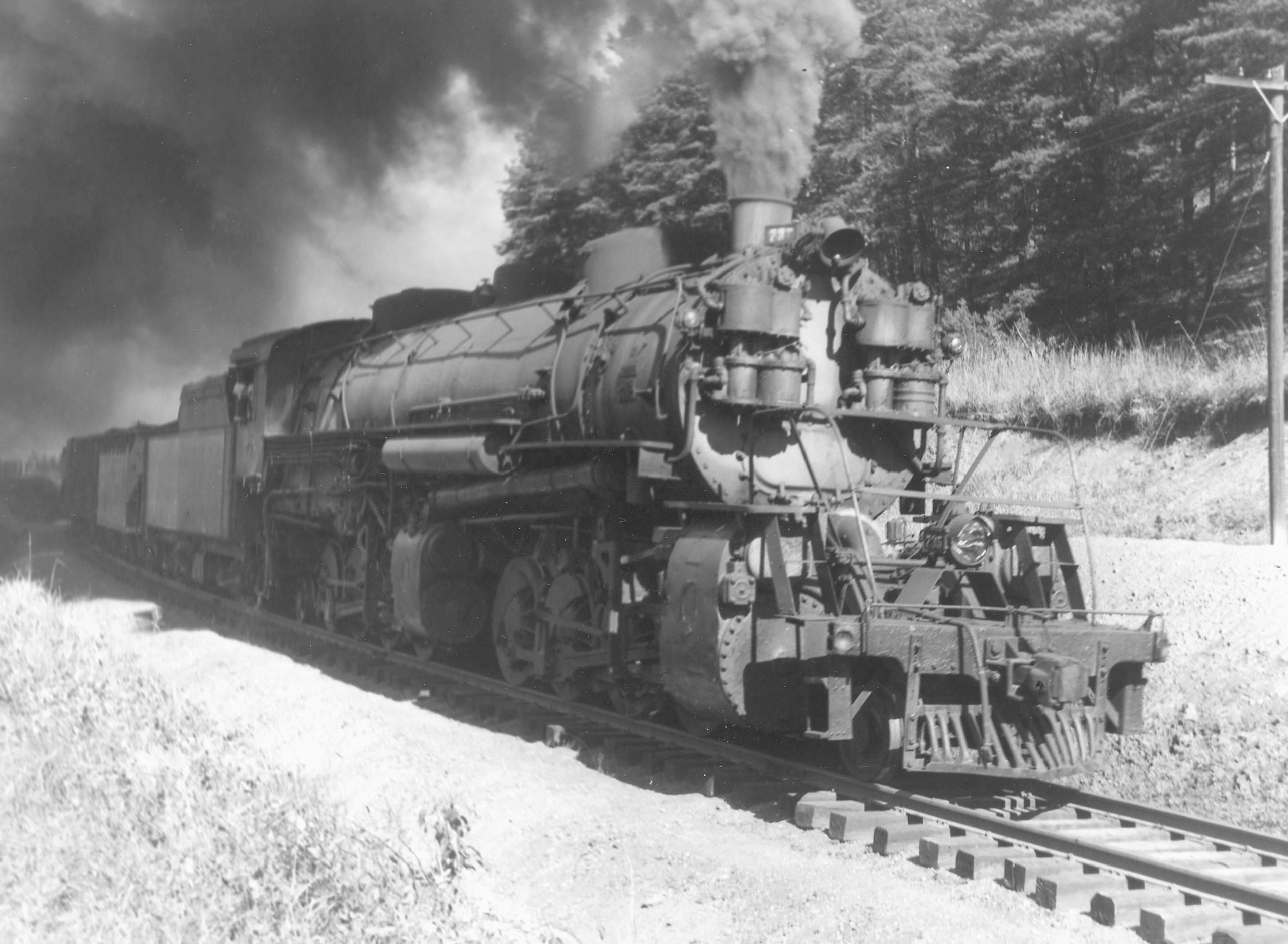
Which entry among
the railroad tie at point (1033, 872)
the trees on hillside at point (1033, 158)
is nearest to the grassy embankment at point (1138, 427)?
the trees on hillside at point (1033, 158)

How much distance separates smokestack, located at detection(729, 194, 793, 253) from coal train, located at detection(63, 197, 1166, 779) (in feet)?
0.07

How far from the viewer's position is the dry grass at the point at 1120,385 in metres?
15.0

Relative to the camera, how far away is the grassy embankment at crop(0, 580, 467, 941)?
465cm

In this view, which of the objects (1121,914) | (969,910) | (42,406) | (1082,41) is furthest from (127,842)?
(42,406)

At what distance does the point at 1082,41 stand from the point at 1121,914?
18.4 meters

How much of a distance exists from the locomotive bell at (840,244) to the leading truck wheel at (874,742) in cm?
272

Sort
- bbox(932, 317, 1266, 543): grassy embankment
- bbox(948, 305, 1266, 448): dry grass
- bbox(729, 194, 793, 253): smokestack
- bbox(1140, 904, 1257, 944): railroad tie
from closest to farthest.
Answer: bbox(1140, 904, 1257, 944): railroad tie < bbox(729, 194, 793, 253): smokestack < bbox(932, 317, 1266, 543): grassy embankment < bbox(948, 305, 1266, 448): dry grass

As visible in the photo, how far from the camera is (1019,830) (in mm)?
6062

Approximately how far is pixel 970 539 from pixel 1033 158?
15.4m

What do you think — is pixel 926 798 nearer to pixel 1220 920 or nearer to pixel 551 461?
pixel 1220 920

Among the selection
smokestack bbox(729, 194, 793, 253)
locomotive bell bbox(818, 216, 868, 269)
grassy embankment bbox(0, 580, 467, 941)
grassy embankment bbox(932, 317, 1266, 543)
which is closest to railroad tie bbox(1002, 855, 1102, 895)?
grassy embankment bbox(0, 580, 467, 941)

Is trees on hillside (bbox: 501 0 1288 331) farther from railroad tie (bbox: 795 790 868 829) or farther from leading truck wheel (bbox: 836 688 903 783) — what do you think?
railroad tie (bbox: 795 790 868 829)

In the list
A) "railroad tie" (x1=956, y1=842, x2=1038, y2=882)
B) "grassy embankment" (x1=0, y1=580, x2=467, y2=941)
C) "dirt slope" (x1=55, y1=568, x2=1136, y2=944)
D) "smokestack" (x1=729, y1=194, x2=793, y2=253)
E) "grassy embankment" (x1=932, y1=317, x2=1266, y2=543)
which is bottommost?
"dirt slope" (x1=55, y1=568, x2=1136, y2=944)

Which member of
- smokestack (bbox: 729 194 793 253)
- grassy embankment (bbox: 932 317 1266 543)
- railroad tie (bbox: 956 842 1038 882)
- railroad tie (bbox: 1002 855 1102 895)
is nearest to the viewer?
railroad tie (bbox: 1002 855 1102 895)
